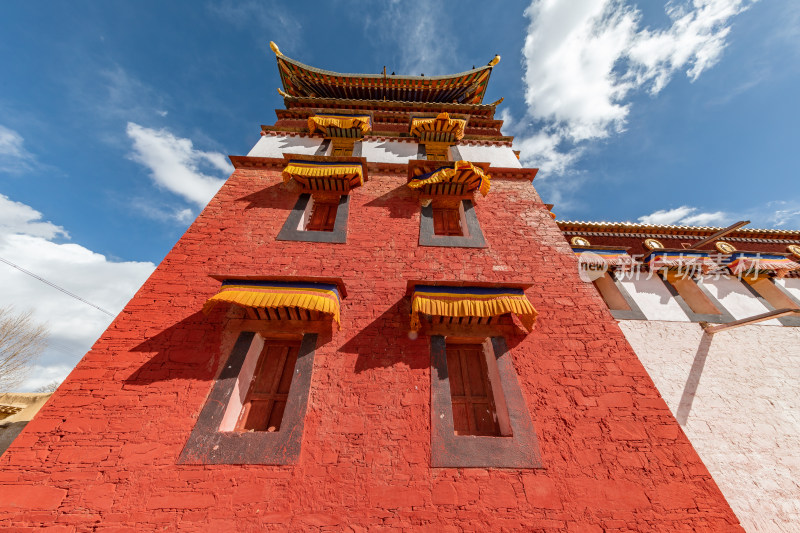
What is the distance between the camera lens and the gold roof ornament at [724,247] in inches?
364

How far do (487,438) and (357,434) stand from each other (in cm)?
145

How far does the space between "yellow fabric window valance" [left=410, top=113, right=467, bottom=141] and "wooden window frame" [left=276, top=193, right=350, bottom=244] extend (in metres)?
3.10

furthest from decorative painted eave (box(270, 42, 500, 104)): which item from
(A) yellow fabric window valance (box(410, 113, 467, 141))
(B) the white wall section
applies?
(B) the white wall section

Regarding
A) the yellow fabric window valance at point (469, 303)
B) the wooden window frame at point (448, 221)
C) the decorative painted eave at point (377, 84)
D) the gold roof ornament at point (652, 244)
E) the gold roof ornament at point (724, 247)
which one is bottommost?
the yellow fabric window valance at point (469, 303)

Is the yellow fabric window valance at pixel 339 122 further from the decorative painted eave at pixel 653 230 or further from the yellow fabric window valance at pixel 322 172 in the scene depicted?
the decorative painted eave at pixel 653 230

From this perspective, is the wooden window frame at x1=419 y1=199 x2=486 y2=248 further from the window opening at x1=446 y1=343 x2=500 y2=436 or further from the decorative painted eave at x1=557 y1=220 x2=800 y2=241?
the decorative painted eave at x1=557 y1=220 x2=800 y2=241

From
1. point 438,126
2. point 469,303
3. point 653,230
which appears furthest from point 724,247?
point 469,303

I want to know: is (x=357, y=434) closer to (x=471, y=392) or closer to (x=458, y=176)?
(x=471, y=392)

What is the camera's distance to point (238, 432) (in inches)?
117

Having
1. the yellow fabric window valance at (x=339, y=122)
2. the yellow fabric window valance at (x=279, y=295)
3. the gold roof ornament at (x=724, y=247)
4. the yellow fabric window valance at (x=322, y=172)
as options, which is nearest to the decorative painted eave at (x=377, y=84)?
the yellow fabric window valance at (x=339, y=122)

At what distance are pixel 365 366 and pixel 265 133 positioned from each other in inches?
268

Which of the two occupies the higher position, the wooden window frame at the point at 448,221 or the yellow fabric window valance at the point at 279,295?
the wooden window frame at the point at 448,221

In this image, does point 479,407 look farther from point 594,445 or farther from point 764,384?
point 764,384

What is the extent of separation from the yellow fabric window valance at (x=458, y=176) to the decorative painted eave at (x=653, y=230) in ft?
17.3
